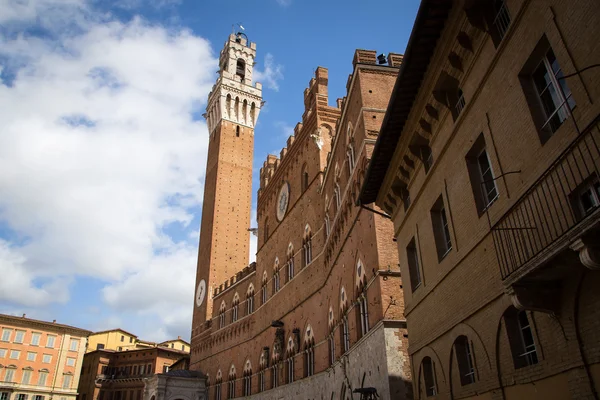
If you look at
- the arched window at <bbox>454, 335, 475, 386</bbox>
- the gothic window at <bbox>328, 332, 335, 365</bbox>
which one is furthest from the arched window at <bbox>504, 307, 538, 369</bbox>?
the gothic window at <bbox>328, 332, 335, 365</bbox>

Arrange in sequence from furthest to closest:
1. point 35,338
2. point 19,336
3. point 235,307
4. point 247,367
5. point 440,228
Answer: point 35,338
point 19,336
point 235,307
point 247,367
point 440,228

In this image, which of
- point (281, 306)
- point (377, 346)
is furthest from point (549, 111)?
point (281, 306)

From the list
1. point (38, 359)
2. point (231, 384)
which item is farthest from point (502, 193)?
point (38, 359)

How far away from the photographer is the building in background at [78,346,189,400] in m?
50.6

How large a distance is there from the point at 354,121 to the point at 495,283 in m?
11.3

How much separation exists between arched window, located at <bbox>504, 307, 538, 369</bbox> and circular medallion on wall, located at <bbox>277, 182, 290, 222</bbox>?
22.0m

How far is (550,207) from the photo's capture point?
5344 mm

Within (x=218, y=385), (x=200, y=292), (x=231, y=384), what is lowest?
(x=231, y=384)

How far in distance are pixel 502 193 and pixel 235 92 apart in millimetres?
49265

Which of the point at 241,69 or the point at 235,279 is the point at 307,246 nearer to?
the point at 235,279

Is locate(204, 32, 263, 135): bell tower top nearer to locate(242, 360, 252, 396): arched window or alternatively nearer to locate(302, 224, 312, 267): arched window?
locate(242, 360, 252, 396): arched window

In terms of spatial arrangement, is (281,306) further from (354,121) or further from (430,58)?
(430,58)

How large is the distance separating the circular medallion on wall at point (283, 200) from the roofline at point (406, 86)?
1650cm

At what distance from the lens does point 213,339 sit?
122 ft
